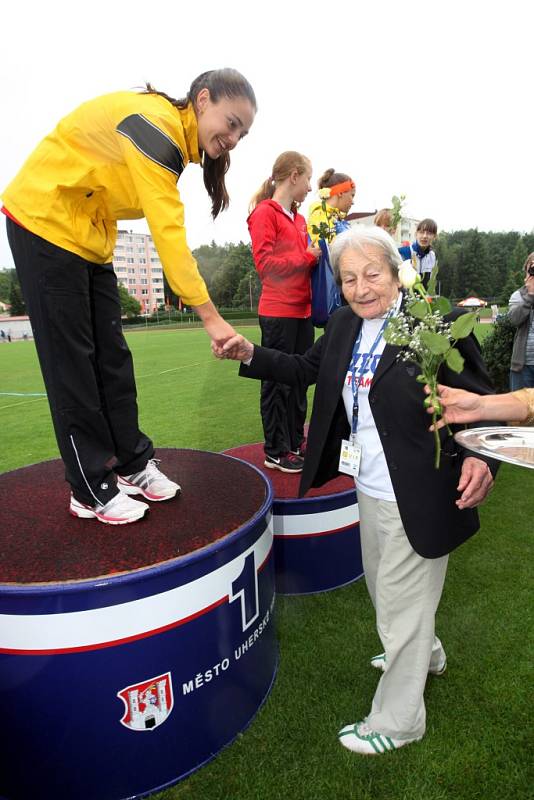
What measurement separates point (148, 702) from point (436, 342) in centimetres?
141

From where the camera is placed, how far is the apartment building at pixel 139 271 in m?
93.1

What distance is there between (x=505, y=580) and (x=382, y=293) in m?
2.04

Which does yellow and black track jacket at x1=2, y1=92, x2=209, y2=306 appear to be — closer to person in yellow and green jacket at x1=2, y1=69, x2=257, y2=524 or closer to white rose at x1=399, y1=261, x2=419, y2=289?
person in yellow and green jacket at x1=2, y1=69, x2=257, y2=524

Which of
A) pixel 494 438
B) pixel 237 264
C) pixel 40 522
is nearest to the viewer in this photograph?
pixel 494 438

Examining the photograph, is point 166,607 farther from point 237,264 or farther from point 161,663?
point 237,264

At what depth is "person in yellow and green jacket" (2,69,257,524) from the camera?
1.72 metres

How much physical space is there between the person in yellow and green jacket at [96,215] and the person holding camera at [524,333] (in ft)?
12.4

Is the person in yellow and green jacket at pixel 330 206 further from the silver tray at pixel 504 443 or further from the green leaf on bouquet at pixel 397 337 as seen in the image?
the silver tray at pixel 504 443

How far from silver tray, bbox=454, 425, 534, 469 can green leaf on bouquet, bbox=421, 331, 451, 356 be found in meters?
0.24

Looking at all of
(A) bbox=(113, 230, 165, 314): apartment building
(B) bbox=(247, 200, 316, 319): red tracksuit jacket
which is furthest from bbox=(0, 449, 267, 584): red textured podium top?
(A) bbox=(113, 230, 165, 314): apartment building

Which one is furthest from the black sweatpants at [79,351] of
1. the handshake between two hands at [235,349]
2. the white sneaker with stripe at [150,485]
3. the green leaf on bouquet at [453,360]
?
the green leaf on bouquet at [453,360]

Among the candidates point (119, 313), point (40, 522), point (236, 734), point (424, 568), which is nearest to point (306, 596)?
point (236, 734)

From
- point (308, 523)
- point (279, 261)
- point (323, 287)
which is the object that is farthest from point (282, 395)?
point (308, 523)

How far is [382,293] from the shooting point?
1.86m
